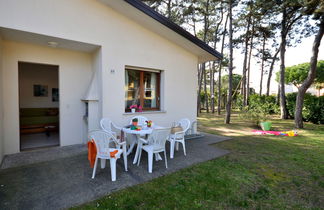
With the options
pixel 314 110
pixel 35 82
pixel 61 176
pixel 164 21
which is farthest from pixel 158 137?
pixel 314 110

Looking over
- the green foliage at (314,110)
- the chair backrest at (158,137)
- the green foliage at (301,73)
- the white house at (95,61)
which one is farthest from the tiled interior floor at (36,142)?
the green foliage at (301,73)

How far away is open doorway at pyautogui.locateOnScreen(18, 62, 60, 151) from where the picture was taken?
6691mm

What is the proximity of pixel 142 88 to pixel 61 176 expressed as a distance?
3463mm

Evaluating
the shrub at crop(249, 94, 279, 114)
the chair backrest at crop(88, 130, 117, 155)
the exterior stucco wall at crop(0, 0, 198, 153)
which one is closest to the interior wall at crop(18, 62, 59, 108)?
the exterior stucco wall at crop(0, 0, 198, 153)

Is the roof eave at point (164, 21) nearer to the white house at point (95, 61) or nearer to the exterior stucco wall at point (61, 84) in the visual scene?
the white house at point (95, 61)

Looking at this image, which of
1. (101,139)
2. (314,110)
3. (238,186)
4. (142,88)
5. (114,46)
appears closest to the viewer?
(238,186)

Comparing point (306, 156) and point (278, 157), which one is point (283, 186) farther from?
point (306, 156)

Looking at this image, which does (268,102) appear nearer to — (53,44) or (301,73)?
(301,73)

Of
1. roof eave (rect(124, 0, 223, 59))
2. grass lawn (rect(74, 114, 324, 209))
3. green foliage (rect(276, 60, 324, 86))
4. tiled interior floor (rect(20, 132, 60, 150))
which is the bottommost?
grass lawn (rect(74, 114, 324, 209))

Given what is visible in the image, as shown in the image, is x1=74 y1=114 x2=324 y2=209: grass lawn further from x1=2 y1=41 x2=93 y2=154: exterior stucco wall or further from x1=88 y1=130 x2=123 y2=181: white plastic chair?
x1=2 y1=41 x2=93 y2=154: exterior stucco wall

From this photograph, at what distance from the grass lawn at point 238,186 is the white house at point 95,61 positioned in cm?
258

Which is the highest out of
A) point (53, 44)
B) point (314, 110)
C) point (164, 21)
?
point (164, 21)

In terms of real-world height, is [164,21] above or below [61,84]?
above

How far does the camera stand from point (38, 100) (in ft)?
24.5
